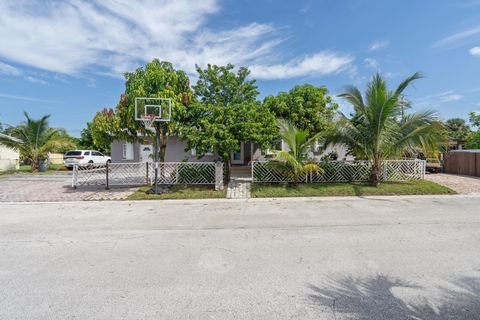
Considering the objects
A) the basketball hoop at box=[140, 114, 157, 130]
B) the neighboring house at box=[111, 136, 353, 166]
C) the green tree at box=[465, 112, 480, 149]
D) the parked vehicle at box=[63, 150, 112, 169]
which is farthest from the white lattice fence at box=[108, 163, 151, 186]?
the green tree at box=[465, 112, 480, 149]

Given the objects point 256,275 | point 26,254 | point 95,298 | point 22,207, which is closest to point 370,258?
point 256,275

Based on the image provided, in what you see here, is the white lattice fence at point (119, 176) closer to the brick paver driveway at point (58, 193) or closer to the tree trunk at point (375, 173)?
the brick paver driveway at point (58, 193)

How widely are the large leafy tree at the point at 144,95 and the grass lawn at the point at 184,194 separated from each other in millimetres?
2299

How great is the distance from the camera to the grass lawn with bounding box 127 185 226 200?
352 inches

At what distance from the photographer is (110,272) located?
3.40m

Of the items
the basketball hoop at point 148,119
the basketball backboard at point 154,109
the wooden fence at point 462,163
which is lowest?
the wooden fence at point 462,163

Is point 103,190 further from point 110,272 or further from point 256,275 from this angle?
point 256,275

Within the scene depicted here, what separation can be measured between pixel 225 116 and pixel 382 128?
630 cm

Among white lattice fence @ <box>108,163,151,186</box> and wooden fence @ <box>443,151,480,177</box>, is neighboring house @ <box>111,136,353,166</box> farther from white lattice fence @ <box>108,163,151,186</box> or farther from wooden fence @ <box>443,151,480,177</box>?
wooden fence @ <box>443,151,480,177</box>

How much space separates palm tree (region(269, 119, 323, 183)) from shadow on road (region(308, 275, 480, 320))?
6716mm

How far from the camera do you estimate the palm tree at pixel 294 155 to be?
9.76m


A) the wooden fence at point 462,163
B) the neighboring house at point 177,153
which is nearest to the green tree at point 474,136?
the wooden fence at point 462,163

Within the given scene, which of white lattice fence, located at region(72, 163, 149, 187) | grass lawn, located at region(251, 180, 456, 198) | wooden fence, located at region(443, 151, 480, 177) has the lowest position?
grass lawn, located at region(251, 180, 456, 198)

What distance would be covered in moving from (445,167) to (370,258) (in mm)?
16809
